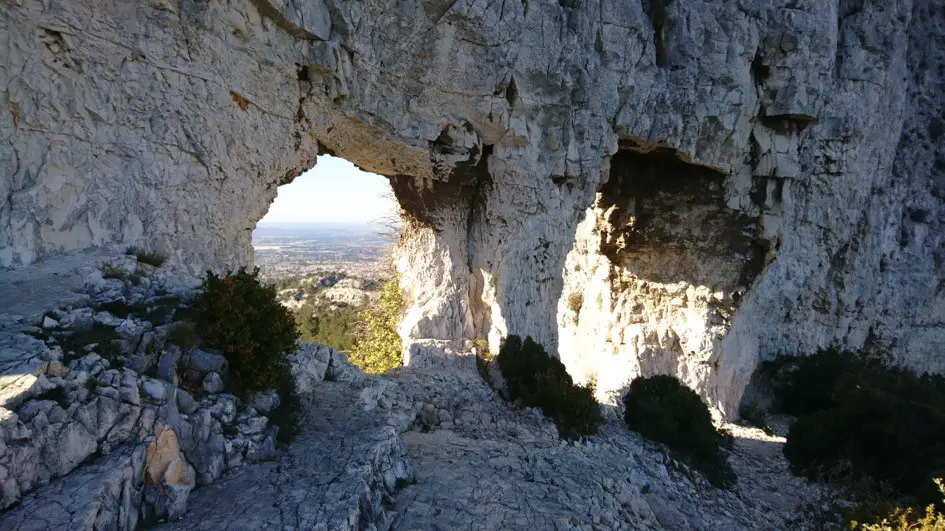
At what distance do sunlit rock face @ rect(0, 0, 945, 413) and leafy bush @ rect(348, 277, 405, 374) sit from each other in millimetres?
1846

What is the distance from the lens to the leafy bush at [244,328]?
5.73 meters

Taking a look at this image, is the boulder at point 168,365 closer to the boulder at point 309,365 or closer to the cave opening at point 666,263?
the boulder at point 309,365

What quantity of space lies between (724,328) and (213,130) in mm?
16425

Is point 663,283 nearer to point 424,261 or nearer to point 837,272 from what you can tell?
point 837,272

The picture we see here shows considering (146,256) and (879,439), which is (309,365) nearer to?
(146,256)

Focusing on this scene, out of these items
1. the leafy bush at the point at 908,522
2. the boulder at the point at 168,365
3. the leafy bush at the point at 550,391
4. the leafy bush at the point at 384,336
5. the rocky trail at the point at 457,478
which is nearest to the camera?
the rocky trail at the point at 457,478

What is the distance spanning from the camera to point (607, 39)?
12672mm

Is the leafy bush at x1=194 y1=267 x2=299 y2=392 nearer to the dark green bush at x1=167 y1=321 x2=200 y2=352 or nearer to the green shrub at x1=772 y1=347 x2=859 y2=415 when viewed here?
the dark green bush at x1=167 y1=321 x2=200 y2=352

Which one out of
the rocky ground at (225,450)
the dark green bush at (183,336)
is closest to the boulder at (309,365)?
the rocky ground at (225,450)

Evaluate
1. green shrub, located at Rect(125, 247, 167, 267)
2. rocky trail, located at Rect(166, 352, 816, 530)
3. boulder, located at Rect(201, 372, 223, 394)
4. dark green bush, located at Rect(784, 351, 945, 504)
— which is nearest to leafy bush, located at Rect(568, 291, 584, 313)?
dark green bush, located at Rect(784, 351, 945, 504)

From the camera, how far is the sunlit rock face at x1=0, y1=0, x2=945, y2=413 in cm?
670

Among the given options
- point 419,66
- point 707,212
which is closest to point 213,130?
point 419,66

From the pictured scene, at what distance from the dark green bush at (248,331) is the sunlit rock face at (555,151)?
2056 millimetres

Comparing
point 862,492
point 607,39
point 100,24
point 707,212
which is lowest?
point 862,492
